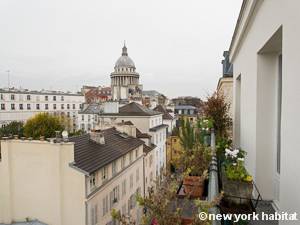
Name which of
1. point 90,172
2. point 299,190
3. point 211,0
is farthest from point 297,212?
point 90,172

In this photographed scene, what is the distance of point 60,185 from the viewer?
13.0 meters

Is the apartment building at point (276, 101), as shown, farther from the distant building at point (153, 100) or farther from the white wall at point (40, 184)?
the distant building at point (153, 100)

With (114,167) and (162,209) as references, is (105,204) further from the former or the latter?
(162,209)

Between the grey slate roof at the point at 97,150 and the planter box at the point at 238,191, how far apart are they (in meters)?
10.5

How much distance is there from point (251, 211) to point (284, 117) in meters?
1.08

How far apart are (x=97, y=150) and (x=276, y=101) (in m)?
13.3

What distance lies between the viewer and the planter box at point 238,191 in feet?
9.89

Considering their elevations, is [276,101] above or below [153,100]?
below

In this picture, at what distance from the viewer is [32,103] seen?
5509cm

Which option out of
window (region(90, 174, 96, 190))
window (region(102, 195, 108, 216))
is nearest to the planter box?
window (region(90, 174, 96, 190))

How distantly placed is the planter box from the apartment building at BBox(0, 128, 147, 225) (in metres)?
10.4

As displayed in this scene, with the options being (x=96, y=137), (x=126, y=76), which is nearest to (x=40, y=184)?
(x=96, y=137)

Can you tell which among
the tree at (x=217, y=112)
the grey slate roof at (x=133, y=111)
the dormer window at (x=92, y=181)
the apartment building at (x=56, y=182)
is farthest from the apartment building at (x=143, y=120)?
the tree at (x=217, y=112)

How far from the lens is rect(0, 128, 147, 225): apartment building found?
41.8 ft
